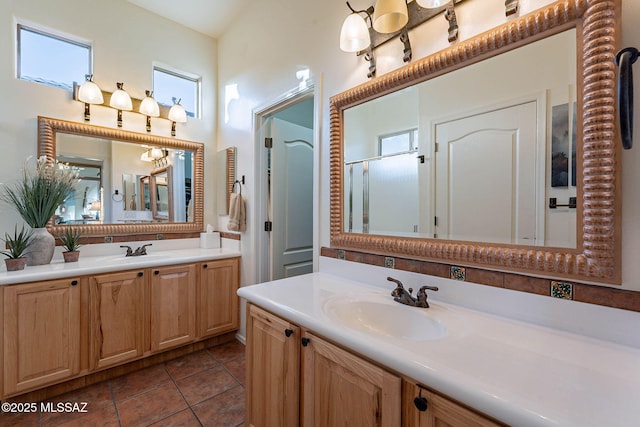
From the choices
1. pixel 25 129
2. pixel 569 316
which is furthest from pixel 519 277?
pixel 25 129

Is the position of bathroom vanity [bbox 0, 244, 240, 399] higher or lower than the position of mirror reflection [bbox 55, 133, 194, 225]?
lower

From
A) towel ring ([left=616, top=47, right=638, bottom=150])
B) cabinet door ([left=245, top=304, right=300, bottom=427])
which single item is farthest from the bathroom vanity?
towel ring ([left=616, top=47, right=638, bottom=150])

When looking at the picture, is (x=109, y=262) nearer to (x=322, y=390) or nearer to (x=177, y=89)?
(x=177, y=89)

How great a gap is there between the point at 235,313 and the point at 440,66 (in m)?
2.44

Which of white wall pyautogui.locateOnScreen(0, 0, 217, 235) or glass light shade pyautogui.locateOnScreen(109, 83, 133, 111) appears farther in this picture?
glass light shade pyautogui.locateOnScreen(109, 83, 133, 111)

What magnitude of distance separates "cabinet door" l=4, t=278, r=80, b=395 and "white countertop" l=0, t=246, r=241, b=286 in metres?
0.06

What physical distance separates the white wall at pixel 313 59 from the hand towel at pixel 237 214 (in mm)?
70

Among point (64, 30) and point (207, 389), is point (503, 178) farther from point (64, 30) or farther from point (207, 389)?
point (64, 30)

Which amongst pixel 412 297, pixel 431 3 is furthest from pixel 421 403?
pixel 431 3

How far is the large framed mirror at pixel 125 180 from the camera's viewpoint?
212cm

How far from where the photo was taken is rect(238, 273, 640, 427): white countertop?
53cm

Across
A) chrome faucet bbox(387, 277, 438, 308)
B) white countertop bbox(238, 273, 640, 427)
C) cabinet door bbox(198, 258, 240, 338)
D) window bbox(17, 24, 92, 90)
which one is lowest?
cabinet door bbox(198, 258, 240, 338)

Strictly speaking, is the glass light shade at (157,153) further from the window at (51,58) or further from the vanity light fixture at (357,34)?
the vanity light fixture at (357,34)

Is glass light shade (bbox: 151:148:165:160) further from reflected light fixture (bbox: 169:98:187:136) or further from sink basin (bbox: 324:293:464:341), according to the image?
sink basin (bbox: 324:293:464:341)
